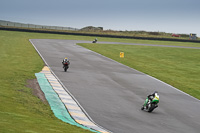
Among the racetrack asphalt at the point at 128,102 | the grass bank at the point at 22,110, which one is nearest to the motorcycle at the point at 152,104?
the racetrack asphalt at the point at 128,102

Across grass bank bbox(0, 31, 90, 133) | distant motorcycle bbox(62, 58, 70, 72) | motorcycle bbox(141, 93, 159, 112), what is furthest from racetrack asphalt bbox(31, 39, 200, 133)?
grass bank bbox(0, 31, 90, 133)

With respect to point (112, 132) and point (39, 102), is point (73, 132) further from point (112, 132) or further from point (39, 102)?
point (39, 102)

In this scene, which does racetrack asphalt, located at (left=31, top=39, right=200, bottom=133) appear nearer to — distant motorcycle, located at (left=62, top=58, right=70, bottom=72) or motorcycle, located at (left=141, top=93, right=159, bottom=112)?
motorcycle, located at (left=141, top=93, right=159, bottom=112)

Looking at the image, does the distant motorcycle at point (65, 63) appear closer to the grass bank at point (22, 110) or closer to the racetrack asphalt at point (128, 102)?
the racetrack asphalt at point (128, 102)

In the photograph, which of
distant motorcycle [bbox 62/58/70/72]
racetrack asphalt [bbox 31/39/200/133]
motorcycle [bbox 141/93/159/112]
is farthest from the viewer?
distant motorcycle [bbox 62/58/70/72]

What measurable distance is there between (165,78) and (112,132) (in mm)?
17202

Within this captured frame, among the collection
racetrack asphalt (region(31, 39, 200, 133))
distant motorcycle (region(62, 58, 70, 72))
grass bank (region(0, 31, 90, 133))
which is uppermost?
distant motorcycle (region(62, 58, 70, 72))

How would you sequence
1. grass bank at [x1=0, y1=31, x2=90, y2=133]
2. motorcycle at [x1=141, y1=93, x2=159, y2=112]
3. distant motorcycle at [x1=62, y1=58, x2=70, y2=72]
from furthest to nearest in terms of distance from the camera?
distant motorcycle at [x1=62, y1=58, x2=70, y2=72] < motorcycle at [x1=141, y1=93, x2=159, y2=112] < grass bank at [x1=0, y1=31, x2=90, y2=133]

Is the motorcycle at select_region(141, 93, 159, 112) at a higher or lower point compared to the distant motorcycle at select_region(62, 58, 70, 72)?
lower

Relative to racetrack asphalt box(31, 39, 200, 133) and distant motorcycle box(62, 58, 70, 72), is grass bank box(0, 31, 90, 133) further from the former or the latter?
distant motorcycle box(62, 58, 70, 72)

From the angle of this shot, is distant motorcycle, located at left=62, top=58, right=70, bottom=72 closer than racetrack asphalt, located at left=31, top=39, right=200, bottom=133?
No

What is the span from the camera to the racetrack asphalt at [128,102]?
14742 millimetres

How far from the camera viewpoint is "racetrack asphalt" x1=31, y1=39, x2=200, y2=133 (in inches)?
580

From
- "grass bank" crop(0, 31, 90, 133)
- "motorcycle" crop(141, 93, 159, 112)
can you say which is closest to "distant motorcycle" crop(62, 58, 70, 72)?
"grass bank" crop(0, 31, 90, 133)
